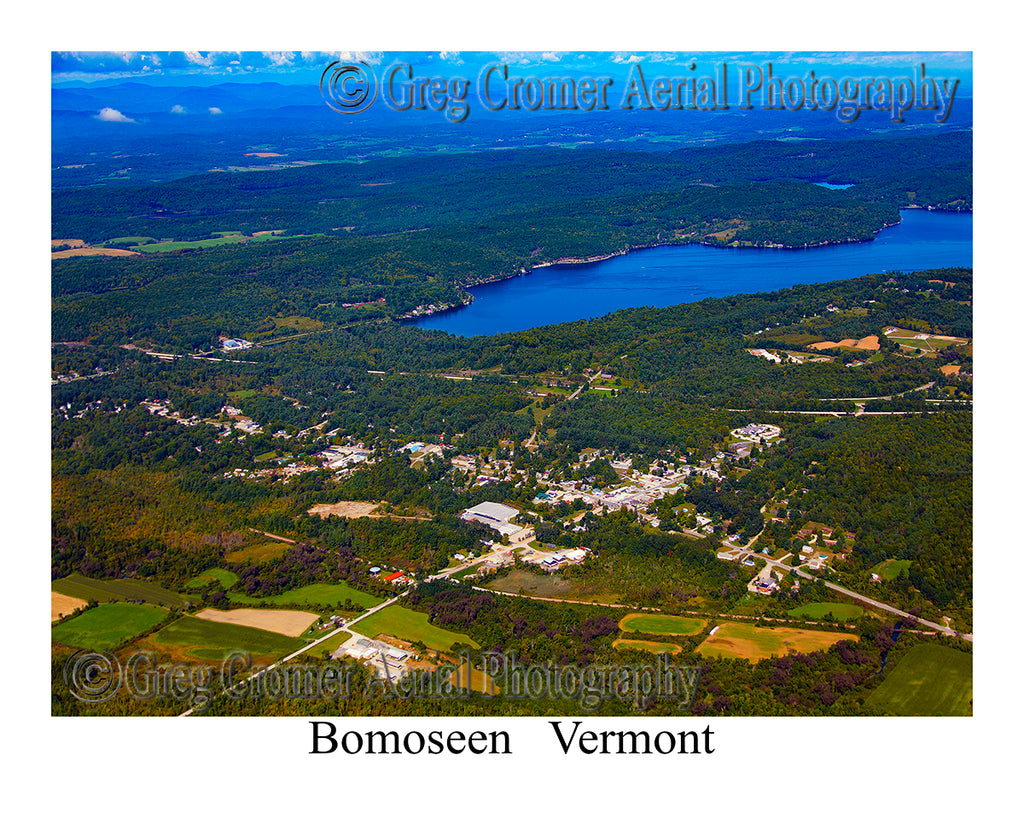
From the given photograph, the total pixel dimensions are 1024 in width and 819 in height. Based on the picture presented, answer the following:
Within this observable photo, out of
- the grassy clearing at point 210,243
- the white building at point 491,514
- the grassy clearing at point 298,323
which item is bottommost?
the white building at point 491,514

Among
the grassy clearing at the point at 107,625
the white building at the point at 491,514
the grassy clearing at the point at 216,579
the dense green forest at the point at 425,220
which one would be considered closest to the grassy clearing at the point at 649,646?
the white building at the point at 491,514

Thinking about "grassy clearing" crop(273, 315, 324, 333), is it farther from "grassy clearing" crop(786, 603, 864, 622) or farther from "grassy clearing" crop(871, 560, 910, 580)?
"grassy clearing" crop(786, 603, 864, 622)

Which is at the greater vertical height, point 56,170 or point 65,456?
point 56,170

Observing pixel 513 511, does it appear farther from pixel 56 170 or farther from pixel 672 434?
pixel 56 170

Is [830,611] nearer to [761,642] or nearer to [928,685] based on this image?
[761,642]

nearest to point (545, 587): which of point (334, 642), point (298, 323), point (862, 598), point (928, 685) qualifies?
point (334, 642)

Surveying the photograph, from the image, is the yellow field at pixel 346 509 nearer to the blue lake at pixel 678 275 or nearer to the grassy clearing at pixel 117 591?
the grassy clearing at pixel 117 591

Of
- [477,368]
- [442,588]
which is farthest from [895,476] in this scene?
[477,368]
